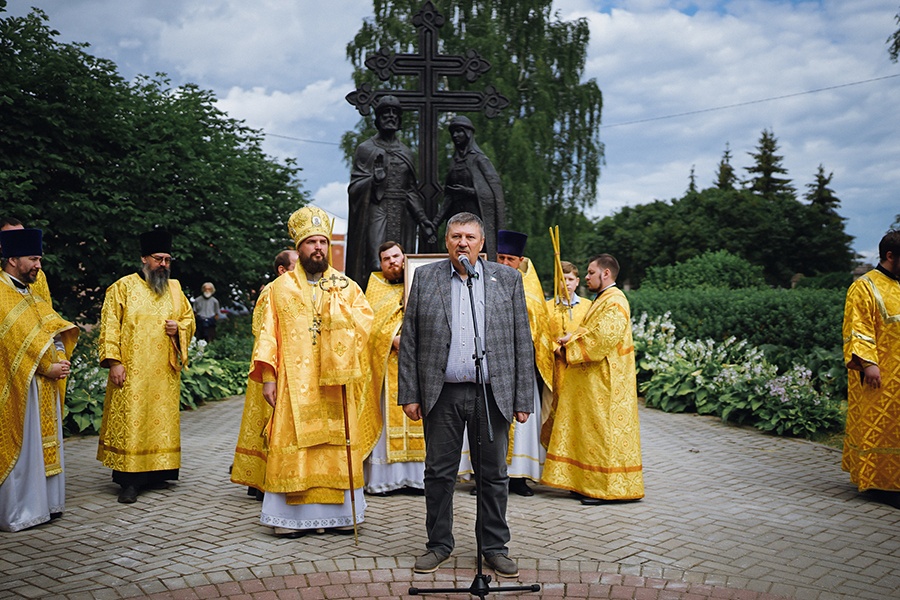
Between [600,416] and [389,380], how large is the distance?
1821 mm

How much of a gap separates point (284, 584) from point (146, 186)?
1410cm

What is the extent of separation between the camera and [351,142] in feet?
79.5

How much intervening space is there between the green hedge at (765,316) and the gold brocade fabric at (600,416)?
5.68 metres

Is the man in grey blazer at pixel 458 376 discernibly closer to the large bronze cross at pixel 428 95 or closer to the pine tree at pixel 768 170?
the large bronze cross at pixel 428 95

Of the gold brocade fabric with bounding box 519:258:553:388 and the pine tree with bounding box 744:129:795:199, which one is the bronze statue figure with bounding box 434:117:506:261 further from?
the pine tree with bounding box 744:129:795:199

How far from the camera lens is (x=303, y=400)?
15.5ft

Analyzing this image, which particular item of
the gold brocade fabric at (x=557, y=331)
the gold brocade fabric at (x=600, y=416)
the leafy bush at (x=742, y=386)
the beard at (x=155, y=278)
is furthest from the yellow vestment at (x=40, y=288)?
the leafy bush at (x=742, y=386)

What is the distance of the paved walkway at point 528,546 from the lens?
3.91 meters

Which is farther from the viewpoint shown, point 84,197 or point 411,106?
point 84,197

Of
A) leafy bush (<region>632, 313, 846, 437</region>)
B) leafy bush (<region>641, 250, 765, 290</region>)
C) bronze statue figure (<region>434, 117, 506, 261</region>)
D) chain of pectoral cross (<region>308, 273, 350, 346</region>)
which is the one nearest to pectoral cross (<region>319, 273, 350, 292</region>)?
chain of pectoral cross (<region>308, 273, 350, 346</region>)

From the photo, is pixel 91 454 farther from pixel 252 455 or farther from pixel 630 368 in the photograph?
pixel 630 368

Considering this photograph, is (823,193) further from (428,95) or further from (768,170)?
(428,95)

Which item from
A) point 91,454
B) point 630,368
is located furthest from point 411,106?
point 91,454

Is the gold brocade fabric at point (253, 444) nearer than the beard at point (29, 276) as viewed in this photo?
No
